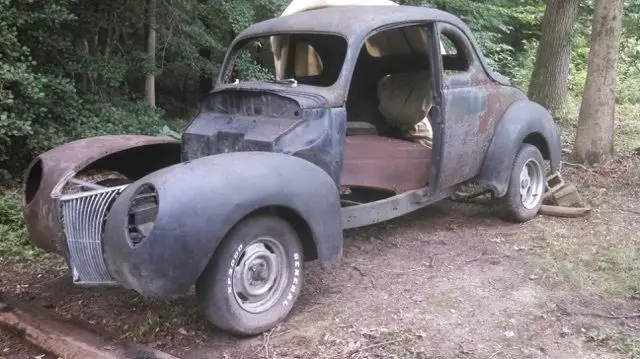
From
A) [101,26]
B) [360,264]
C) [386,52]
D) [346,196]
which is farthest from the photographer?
[101,26]

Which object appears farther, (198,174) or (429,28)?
(429,28)

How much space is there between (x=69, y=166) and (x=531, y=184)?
4.40 metres

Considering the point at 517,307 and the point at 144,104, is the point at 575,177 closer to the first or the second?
the point at 517,307

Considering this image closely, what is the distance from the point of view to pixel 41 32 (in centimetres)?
772

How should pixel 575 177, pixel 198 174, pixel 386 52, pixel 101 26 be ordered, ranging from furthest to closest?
pixel 101 26
pixel 575 177
pixel 386 52
pixel 198 174

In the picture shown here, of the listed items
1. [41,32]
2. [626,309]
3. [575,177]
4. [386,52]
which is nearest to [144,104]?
[41,32]

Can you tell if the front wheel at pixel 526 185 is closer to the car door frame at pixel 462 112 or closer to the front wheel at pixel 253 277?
the car door frame at pixel 462 112

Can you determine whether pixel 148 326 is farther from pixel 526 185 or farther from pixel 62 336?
pixel 526 185

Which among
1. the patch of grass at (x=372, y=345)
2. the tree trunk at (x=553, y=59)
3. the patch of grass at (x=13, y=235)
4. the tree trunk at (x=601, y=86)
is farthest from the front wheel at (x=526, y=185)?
the tree trunk at (x=553, y=59)

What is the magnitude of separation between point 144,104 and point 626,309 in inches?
301

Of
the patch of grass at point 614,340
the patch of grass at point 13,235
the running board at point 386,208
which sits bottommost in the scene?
the patch of grass at point 13,235

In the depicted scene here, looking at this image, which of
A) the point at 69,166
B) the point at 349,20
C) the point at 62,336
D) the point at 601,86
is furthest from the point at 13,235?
the point at 601,86

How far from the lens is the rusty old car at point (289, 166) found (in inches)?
140

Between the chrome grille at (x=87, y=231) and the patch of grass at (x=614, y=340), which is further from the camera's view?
the chrome grille at (x=87, y=231)
